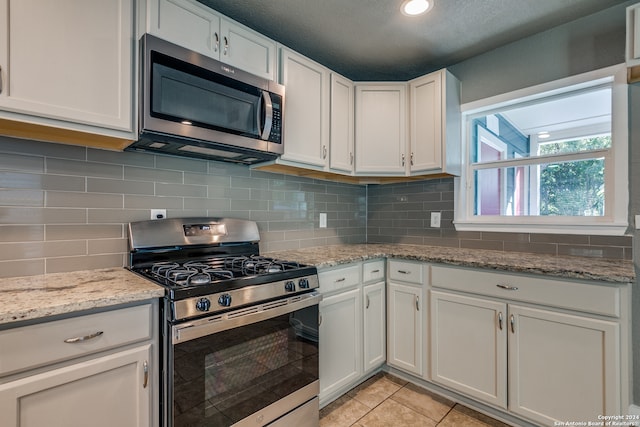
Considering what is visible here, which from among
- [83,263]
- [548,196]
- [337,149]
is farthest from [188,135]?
[548,196]

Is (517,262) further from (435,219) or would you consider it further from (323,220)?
(323,220)

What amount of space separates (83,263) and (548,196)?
2.83 metres

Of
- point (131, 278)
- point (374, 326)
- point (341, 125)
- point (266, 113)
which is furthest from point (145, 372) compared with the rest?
point (341, 125)

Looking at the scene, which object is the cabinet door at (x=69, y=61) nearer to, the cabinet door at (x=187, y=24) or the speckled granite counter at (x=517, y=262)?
the cabinet door at (x=187, y=24)

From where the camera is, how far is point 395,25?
2.02 metres

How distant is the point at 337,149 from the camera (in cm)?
238

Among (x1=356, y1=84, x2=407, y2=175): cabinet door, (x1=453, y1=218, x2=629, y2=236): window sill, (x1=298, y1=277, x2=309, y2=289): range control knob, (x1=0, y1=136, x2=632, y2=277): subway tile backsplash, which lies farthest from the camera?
(x1=356, y1=84, x2=407, y2=175): cabinet door

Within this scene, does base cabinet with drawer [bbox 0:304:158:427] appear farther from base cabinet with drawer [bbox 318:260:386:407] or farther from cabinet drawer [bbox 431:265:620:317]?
cabinet drawer [bbox 431:265:620:317]

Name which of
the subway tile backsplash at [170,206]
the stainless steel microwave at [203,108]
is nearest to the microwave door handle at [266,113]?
the stainless steel microwave at [203,108]

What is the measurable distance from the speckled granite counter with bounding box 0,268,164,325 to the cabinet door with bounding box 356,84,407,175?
1828mm

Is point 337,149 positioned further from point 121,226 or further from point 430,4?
point 121,226

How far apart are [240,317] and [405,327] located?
1305 mm

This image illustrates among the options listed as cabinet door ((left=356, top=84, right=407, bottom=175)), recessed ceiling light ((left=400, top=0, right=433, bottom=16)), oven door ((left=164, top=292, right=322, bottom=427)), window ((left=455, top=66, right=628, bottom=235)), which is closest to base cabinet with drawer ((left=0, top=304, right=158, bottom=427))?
oven door ((left=164, top=292, right=322, bottom=427))

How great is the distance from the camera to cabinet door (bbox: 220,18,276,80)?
170cm
